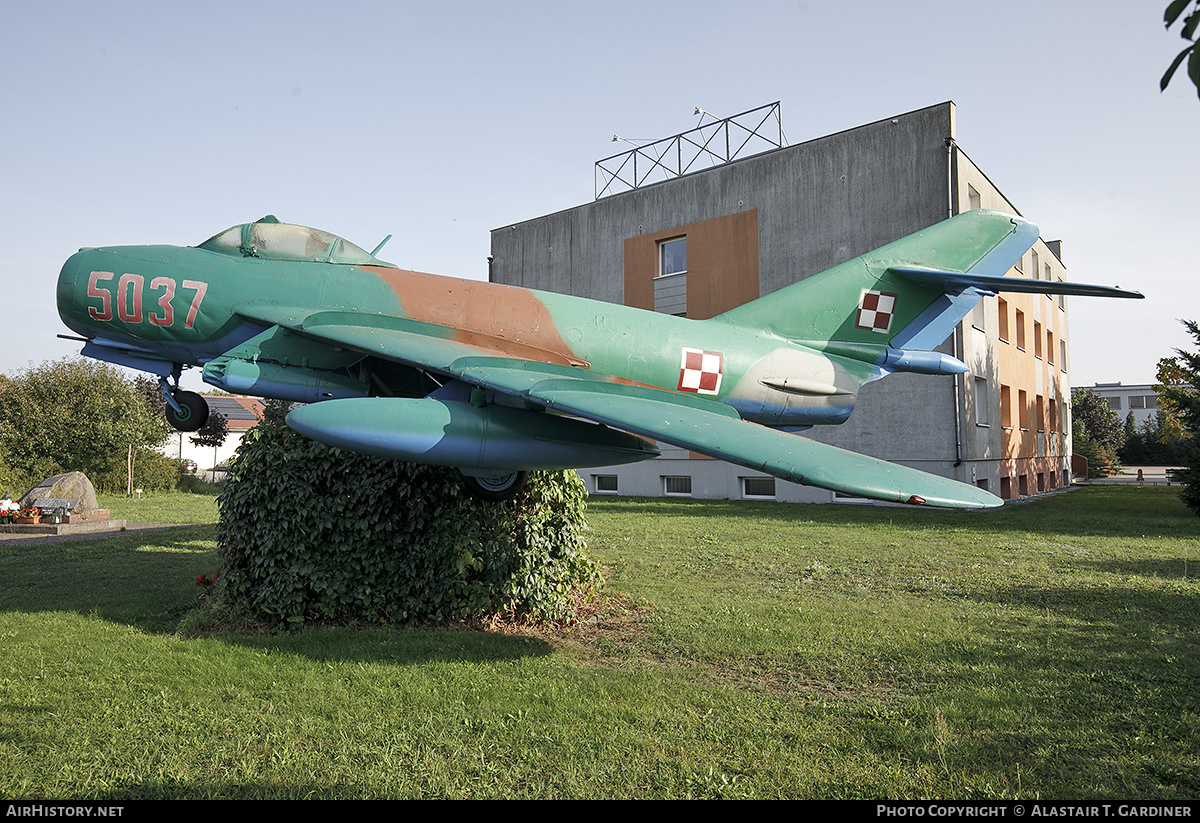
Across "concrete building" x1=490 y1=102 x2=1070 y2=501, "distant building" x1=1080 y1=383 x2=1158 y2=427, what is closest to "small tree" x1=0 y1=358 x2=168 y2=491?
"concrete building" x1=490 y1=102 x2=1070 y2=501

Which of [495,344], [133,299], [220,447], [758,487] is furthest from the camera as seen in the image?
[220,447]

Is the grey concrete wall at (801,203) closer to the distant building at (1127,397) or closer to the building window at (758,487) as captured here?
the building window at (758,487)

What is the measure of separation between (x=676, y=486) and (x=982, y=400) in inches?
438

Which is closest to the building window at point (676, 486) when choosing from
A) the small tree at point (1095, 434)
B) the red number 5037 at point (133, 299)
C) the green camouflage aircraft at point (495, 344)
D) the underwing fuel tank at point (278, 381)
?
the green camouflage aircraft at point (495, 344)

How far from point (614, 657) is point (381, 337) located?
389 cm

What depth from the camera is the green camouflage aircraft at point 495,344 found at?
5.62m

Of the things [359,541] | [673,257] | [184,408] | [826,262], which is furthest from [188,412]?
[673,257]

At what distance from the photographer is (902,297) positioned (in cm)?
827

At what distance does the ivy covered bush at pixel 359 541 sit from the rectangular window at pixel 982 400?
777 inches

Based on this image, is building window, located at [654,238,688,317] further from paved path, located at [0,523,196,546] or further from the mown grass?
paved path, located at [0,523,196,546]

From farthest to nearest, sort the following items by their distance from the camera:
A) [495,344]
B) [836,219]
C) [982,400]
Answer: [982,400], [836,219], [495,344]

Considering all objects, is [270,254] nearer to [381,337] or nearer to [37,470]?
[381,337]

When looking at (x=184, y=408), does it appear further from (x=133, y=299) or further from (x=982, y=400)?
(x=982, y=400)
